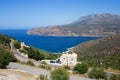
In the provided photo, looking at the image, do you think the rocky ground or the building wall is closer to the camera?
the rocky ground

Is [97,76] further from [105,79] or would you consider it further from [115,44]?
[115,44]

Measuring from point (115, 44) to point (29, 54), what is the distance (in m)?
67.3

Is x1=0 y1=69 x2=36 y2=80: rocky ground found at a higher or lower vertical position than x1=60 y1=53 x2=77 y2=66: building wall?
higher

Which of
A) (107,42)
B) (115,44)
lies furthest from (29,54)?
(107,42)

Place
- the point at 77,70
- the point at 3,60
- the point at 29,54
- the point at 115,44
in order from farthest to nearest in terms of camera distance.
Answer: the point at 115,44
the point at 29,54
the point at 77,70
the point at 3,60

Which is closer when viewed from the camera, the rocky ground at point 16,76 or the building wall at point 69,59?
the rocky ground at point 16,76

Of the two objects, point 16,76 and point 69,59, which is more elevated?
point 16,76

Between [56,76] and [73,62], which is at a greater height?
[56,76]

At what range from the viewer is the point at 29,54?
177 ft

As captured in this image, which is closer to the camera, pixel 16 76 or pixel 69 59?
pixel 16 76

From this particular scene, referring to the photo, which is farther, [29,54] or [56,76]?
[29,54]

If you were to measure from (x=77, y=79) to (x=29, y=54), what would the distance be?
107 feet

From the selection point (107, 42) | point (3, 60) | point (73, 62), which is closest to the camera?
point (3, 60)

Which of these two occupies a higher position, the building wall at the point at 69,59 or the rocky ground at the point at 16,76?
the rocky ground at the point at 16,76
